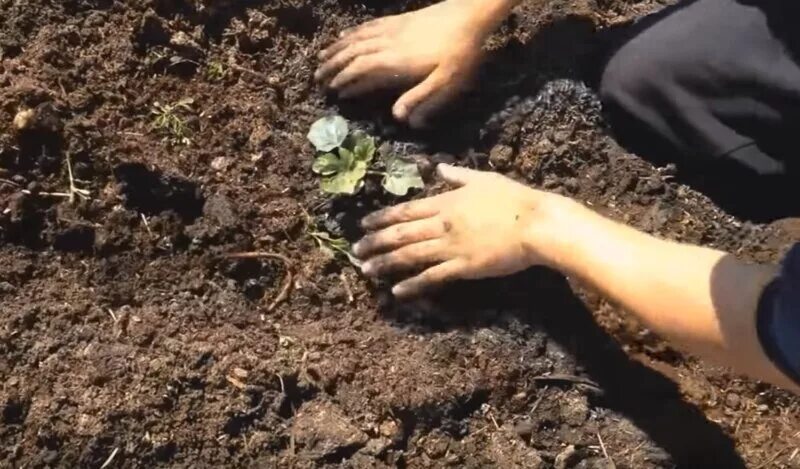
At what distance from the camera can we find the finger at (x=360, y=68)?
5.54 feet

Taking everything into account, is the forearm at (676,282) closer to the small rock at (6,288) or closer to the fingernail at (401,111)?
the fingernail at (401,111)

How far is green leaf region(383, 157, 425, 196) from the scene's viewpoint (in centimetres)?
168

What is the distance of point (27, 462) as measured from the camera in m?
1.48

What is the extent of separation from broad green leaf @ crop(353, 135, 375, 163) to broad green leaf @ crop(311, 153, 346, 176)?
0.04 meters

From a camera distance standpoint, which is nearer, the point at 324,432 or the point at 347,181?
the point at 324,432

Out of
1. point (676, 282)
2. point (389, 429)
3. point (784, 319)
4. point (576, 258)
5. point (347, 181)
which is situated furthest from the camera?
point (347, 181)

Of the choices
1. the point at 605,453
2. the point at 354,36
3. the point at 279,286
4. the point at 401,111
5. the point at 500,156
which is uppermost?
the point at 354,36

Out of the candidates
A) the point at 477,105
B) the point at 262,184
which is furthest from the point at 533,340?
the point at 262,184

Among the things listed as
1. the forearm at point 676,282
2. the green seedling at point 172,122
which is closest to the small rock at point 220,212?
the green seedling at point 172,122

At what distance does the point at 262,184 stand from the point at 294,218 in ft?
0.29

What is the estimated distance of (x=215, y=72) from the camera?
172 cm

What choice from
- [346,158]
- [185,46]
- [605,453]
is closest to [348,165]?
[346,158]

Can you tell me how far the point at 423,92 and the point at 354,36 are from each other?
0.59 ft

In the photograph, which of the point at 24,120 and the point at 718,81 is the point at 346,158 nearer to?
the point at 24,120
